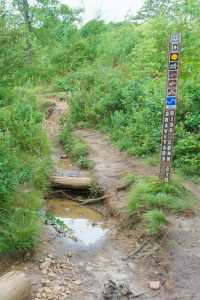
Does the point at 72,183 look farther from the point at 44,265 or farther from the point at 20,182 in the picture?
the point at 44,265

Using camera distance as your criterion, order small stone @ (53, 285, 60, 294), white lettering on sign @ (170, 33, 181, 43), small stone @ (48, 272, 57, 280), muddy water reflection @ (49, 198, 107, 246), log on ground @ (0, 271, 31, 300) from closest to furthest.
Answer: log on ground @ (0, 271, 31, 300) → small stone @ (53, 285, 60, 294) → small stone @ (48, 272, 57, 280) → white lettering on sign @ (170, 33, 181, 43) → muddy water reflection @ (49, 198, 107, 246)

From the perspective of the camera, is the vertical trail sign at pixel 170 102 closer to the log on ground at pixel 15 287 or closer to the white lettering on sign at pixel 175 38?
the white lettering on sign at pixel 175 38

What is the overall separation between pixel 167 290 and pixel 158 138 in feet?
14.9

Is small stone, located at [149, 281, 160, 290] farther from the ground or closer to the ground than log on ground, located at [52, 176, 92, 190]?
closer to the ground

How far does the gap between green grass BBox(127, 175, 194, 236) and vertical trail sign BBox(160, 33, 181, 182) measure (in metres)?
0.24

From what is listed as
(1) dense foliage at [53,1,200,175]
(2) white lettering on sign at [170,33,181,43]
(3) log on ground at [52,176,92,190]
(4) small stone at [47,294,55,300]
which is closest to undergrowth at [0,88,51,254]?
(3) log on ground at [52,176,92,190]

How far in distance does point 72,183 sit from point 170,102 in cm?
284

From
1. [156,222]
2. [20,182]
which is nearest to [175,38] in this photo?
[156,222]

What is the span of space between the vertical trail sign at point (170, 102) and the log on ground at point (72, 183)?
1.85 meters

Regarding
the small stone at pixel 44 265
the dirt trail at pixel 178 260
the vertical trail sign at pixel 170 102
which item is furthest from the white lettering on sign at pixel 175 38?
the small stone at pixel 44 265

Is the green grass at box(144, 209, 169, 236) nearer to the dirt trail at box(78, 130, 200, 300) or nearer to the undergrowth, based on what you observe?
the dirt trail at box(78, 130, 200, 300)

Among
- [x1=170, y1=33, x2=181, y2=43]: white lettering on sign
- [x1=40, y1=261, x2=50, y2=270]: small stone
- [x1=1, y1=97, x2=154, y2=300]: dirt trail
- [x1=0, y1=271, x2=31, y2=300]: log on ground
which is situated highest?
[x1=170, y1=33, x2=181, y2=43]: white lettering on sign

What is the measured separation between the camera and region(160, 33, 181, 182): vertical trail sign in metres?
5.60

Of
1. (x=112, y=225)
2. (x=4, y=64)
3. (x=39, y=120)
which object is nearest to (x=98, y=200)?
(x=112, y=225)
